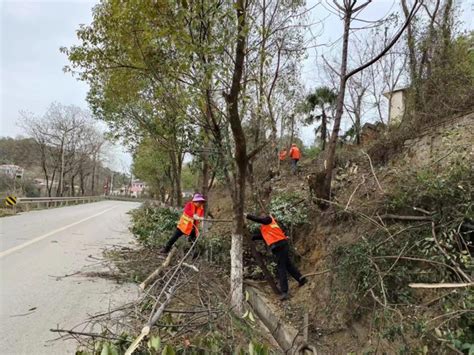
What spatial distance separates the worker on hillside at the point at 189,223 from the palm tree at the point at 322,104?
1644 cm

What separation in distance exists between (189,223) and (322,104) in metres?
18.7

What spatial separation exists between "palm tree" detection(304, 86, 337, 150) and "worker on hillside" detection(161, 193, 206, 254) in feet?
53.9

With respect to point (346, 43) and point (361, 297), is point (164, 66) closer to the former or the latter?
point (346, 43)

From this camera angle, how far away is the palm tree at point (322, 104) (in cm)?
2302

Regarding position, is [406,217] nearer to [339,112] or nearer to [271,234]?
[271,234]

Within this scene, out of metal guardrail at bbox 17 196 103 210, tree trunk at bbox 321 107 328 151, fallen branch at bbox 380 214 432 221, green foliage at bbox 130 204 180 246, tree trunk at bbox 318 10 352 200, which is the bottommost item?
green foliage at bbox 130 204 180 246

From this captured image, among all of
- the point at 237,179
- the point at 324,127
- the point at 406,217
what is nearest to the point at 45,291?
the point at 237,179

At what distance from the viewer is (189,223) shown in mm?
7953

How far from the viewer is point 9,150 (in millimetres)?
52781

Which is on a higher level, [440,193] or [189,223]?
[440,193]

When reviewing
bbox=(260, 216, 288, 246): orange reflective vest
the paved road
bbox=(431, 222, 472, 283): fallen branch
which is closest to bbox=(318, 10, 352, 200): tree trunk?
bbox=(260, 216, 288, 246): orange reflective vest

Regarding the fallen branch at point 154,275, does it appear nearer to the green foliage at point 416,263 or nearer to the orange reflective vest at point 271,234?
the orange reflective vest at point 271,234

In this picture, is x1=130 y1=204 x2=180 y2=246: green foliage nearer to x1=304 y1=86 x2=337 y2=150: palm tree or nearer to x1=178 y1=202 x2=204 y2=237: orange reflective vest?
x1=178 y1=202 x2=204 y2=237: orange reflective vest

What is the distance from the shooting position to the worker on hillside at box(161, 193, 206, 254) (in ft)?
25.9
